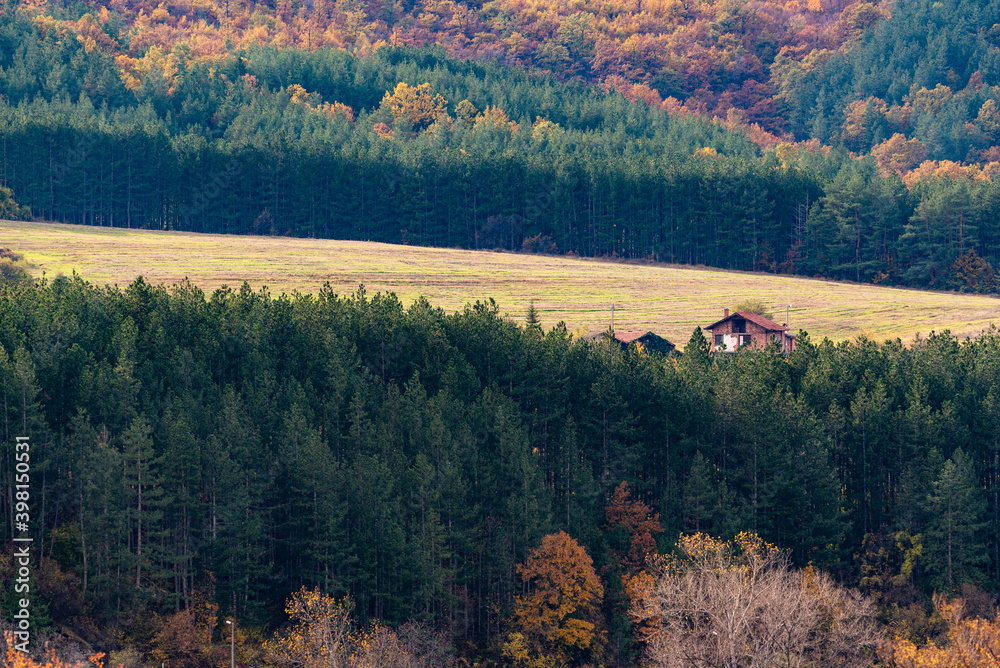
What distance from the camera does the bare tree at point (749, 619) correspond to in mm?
65812

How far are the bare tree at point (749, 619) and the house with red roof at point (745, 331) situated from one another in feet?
162

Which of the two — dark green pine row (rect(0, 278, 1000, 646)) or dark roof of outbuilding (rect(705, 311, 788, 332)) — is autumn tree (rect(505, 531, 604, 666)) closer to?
dark green pine row (rect(0, 278, 1000, 646))

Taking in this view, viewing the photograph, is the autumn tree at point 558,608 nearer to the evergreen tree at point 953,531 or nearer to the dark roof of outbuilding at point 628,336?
the evergreen tree at point 953,531

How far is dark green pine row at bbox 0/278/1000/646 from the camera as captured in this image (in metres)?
78.8

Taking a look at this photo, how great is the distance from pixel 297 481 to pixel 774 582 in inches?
1164

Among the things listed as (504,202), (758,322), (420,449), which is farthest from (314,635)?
(504,202)

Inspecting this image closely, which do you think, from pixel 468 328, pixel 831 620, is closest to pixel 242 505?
pixel 468 328

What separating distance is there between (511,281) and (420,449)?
2723 inches

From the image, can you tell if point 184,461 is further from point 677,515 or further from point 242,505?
point 677,515

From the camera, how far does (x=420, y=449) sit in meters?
87.6

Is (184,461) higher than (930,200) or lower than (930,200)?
lower

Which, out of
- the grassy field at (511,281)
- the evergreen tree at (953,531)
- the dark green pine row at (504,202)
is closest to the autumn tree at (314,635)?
the evergreen tree at (953,531)

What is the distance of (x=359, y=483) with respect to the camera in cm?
8312

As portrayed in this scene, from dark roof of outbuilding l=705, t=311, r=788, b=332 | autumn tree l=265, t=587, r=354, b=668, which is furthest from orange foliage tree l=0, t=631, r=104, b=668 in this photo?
dark roof of outbuilding l=705, t=311, r=788, b=332
